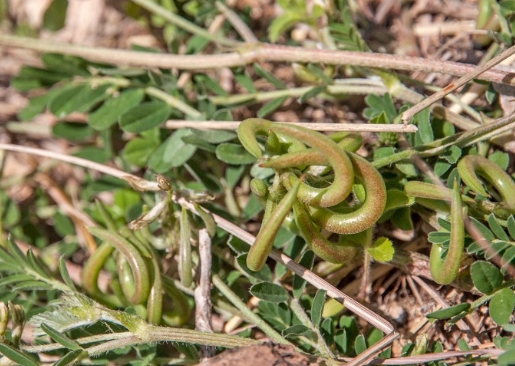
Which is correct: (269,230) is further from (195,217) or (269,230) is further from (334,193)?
(195,217)

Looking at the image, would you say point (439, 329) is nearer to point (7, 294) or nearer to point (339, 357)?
point (339, 357)

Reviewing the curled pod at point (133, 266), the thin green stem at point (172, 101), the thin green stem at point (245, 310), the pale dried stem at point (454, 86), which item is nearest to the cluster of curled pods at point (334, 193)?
the pale dried stem at point (454, 86)

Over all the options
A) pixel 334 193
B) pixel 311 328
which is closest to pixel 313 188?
pixel 334 193

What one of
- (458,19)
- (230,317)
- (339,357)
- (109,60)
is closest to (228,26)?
(109,60)

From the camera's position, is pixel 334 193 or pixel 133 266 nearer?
pixel 334 193

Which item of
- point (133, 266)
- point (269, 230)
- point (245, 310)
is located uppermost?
point (269, 230)

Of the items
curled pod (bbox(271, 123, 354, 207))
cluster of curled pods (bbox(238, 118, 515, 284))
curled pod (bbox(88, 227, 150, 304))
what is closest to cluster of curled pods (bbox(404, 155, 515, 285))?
cluster of curled pods (bbox(238, 118, 515, 284))
